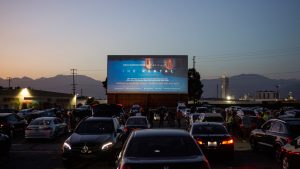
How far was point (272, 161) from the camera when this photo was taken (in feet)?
57.3

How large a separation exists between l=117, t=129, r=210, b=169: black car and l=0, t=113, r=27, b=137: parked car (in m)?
20.7

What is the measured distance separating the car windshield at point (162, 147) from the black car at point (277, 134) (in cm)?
748

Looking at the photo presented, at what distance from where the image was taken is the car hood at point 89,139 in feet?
50.9

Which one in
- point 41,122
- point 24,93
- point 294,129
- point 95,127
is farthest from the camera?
point 24,93

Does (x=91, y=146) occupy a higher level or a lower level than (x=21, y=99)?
higher

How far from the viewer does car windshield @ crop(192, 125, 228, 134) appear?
58.2 ft

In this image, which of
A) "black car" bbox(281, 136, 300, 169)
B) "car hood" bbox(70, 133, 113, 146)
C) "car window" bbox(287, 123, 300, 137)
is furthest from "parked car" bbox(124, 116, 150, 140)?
"black car" bbox(281, 136, 300, 169)

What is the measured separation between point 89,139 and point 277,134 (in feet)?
A: 22.3

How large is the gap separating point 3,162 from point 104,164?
14.1 ft

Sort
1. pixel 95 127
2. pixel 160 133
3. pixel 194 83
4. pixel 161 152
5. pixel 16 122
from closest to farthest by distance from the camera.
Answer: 1. pixel 161 152
2. pixel 160 133
3. pixel 95 127
4. pixel 16 122
5. pixel 194 83

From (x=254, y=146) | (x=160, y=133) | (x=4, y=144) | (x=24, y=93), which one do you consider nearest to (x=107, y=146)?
(x=4, y=144)

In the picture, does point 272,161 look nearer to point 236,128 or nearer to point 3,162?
point 3,162

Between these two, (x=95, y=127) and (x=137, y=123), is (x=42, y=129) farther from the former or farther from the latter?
(x=95, y=127)

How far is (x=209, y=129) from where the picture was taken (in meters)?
17.9
